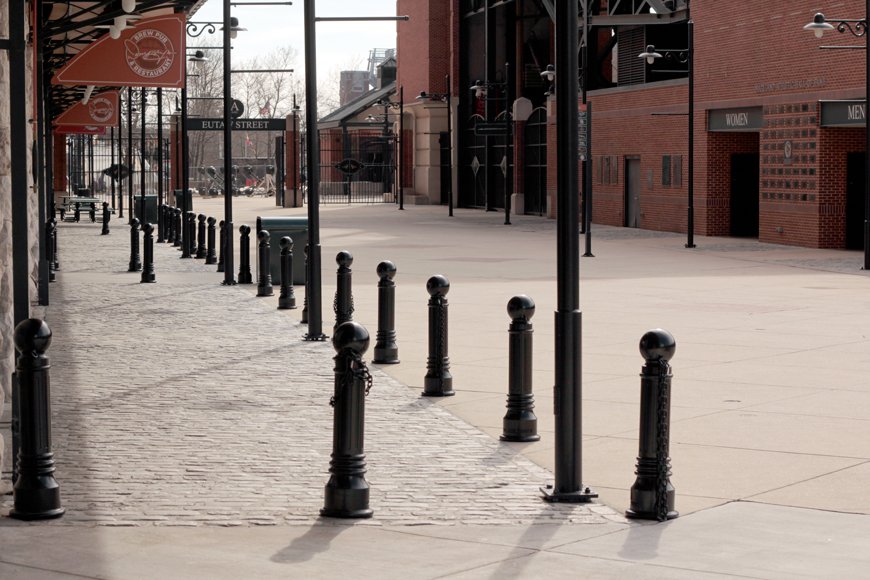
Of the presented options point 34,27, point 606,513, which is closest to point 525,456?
point 606,513

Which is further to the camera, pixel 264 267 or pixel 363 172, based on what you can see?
pixel 363 172

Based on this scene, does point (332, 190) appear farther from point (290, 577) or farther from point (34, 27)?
point (290, 577)

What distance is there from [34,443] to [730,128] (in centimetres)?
3075

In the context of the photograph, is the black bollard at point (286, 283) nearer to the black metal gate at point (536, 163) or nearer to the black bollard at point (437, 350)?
the black bollard at point (437, 350)

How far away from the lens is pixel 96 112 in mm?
35000

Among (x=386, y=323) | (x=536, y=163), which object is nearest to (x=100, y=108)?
(x=386, y=323)

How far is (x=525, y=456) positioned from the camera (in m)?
8.97

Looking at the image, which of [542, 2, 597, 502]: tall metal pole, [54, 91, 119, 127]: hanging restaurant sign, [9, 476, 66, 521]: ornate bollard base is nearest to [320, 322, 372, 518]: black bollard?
[542, 2, 597, 502]: tall metal pole

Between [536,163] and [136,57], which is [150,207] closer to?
[536,163]

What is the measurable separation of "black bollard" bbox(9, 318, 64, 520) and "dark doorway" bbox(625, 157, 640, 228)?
35909mm

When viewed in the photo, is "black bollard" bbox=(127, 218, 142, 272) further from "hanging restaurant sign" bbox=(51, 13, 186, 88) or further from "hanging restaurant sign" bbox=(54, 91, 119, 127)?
"hanging restaurant sign" bbox=(54, 91, 119, 127)

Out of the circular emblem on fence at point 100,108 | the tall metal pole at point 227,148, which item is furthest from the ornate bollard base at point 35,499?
the circular emblem on fence at point 100,108

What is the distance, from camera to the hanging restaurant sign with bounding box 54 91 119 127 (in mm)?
34688

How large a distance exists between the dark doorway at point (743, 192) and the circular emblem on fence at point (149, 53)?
20.9 meters
